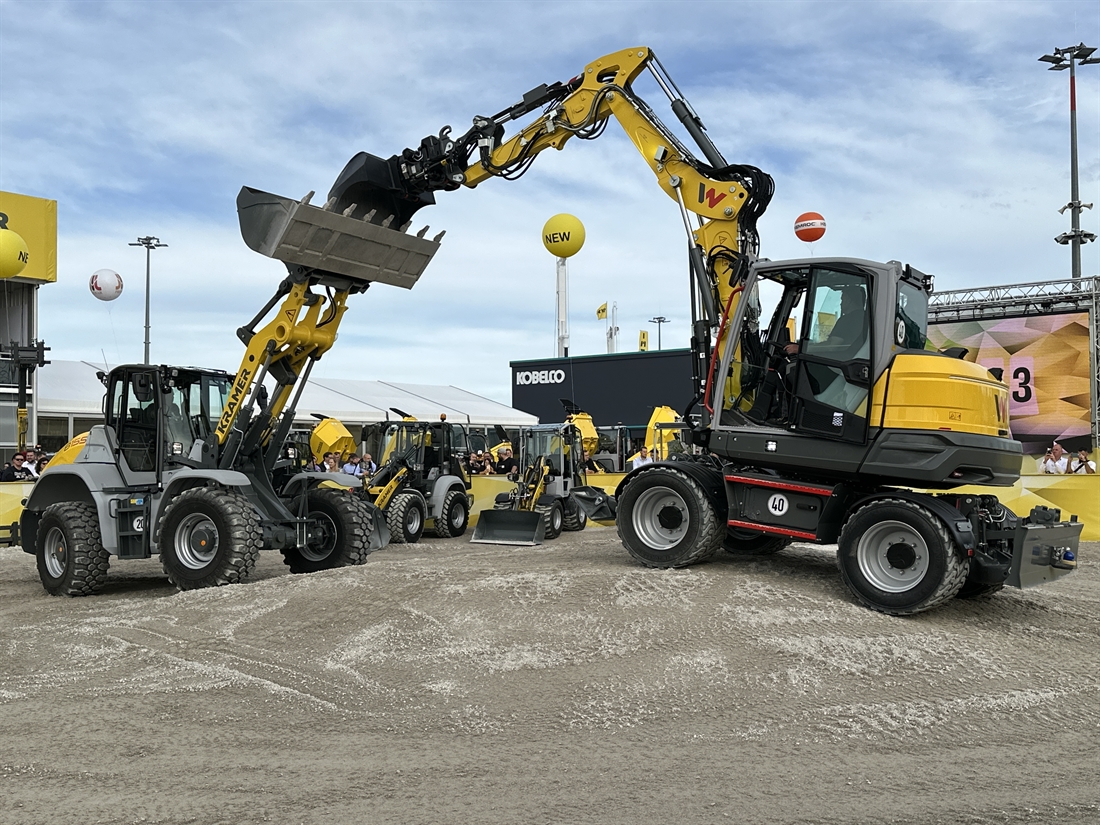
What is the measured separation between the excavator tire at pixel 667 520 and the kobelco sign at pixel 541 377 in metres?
32.7

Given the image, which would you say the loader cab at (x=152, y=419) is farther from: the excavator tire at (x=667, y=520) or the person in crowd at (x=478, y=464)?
the person in crowd at (x=478, y=464)

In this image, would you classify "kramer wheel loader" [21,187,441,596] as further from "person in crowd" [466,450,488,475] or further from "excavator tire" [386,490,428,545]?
"person in crowd" [466,450,488,475]

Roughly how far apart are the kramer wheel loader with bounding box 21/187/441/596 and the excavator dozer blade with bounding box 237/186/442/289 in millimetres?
12

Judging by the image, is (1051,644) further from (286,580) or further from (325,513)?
(325,513)

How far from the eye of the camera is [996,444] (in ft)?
26.1

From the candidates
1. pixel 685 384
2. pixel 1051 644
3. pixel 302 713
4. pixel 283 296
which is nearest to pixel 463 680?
pixel 302 713

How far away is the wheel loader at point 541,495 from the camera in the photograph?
49.3 feet

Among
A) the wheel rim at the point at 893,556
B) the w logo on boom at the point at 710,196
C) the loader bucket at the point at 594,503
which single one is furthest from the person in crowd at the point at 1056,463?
the wheel rim at the point at 893,556

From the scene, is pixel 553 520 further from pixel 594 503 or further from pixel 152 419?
pixel 152 419

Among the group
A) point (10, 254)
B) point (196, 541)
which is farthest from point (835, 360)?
point (10, 254)

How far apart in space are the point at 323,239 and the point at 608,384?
31.0 metres

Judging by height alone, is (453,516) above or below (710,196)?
below

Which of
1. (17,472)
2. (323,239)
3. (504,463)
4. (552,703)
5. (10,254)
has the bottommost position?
(552,703)

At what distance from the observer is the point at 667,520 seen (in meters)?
9.38
